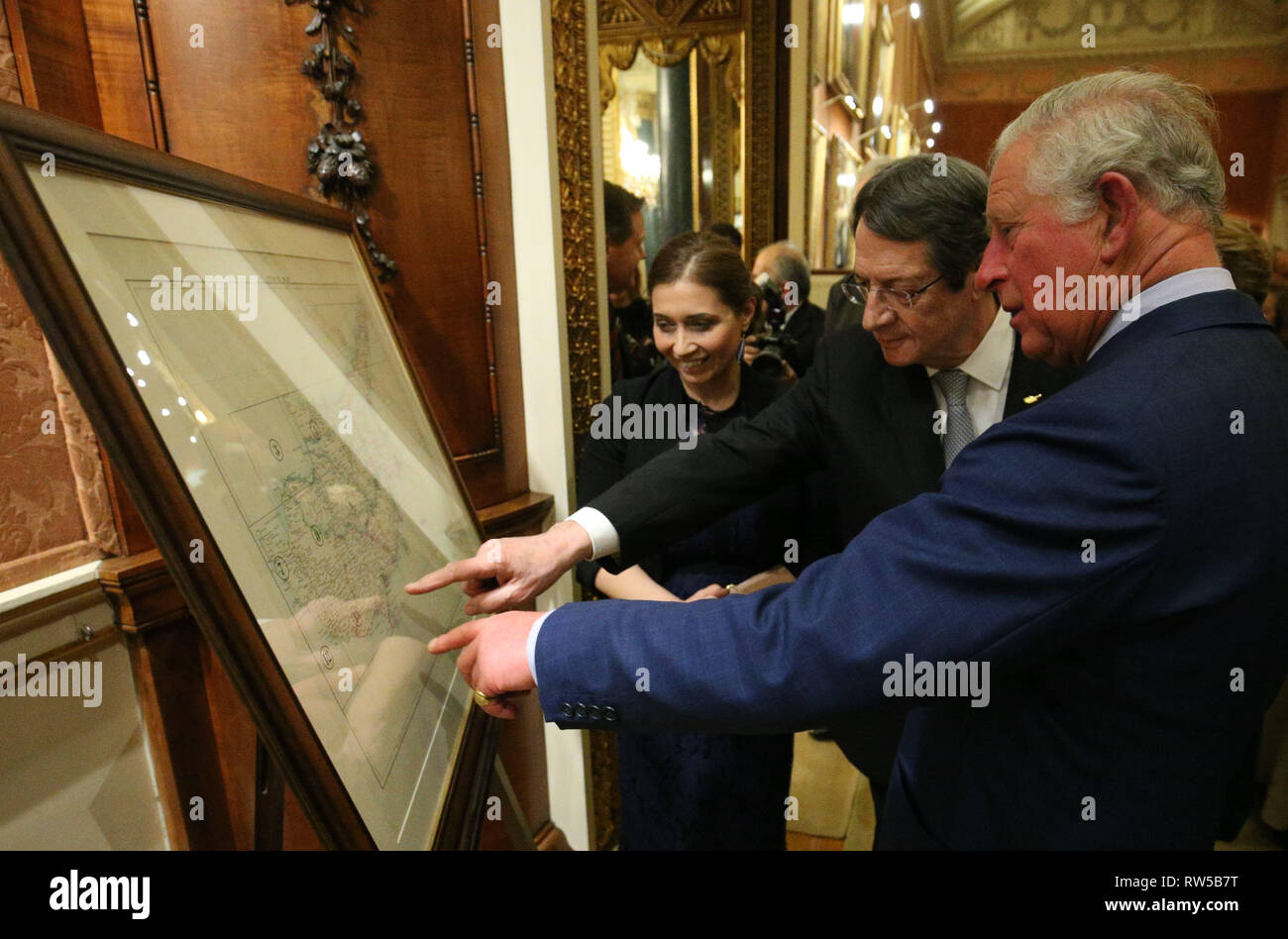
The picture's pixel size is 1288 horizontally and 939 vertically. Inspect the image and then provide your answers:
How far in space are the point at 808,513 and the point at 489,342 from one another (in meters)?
0.88

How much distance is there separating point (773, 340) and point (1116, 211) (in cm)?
199

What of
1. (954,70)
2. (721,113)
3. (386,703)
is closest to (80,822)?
(386,703)

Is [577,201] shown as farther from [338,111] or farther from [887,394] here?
[887,394]

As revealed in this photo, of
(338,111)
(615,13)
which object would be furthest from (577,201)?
(615,13)

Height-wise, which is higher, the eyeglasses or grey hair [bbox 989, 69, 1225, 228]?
grey hair [bbox 989, 69, 1225, 228]

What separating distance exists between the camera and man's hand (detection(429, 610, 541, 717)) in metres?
1.44

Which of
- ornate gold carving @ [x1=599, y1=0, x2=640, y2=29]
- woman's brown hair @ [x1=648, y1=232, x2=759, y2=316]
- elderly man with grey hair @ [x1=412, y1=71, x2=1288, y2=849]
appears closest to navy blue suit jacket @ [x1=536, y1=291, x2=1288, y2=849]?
elderly man with grey hair @ [x1=412, y1=71, x2=1288, y2=849]

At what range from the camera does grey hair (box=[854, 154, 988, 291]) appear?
4.47ft

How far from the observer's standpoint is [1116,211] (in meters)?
0.91

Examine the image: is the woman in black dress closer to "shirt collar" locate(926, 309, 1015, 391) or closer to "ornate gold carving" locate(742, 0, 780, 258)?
"shirt collar" locate(926, 309, 1015, 391)

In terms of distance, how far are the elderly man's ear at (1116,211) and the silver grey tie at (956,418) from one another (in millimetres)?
534

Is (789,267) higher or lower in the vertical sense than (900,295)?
higher

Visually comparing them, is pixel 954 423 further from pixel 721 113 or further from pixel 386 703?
pixel 721 113

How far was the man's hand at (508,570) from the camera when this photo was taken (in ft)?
3.72
